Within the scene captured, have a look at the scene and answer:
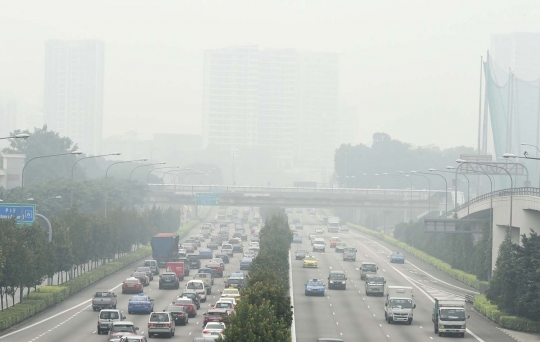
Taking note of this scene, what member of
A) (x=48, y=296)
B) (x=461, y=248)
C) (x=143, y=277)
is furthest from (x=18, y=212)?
(x=461, y=248)

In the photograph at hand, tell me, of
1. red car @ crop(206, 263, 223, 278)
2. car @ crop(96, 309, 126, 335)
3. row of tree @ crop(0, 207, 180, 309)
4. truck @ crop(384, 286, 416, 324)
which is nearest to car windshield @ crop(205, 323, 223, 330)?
car @ crop(96, 309, 126, 335)

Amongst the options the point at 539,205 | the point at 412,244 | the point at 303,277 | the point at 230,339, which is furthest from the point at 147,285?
the point at 412,244

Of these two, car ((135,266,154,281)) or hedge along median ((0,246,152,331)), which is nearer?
hedge along median ((0,246,152,331))

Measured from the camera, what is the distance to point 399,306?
209 ft

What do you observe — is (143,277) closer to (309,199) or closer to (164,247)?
(164,247)

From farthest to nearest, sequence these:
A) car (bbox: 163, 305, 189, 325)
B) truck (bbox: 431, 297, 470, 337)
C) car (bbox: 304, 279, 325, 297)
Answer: car (bbox: 304, 279, 325, 297) → car (bbox: 163, 305, 189, 325) → truck (bbox: 431, 297, 470, 337)

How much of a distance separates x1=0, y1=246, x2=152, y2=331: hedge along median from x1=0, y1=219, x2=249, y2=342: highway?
48 centimetres

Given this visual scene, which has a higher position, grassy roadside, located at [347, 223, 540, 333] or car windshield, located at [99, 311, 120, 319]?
car windshield, located at [99, 311, 120, 319]

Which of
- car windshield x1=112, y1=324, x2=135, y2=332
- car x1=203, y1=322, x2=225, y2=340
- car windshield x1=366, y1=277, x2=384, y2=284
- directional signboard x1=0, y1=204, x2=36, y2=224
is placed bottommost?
car windshield x1=366, y1=277, x2=384, y2=284

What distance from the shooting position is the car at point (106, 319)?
5422 cm

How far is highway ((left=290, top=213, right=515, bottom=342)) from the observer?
57750 mm

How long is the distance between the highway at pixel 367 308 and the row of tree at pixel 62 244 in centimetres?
1693

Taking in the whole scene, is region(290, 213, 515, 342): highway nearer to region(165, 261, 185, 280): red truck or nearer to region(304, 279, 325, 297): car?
region(304, 279, 325, 297): car

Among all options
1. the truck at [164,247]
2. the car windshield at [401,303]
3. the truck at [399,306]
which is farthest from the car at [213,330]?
the truck at [164,247]
